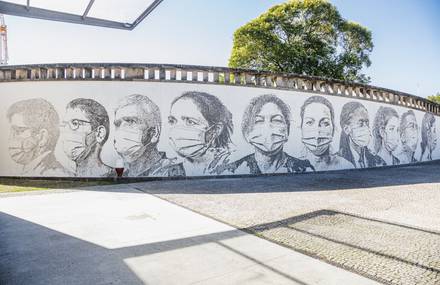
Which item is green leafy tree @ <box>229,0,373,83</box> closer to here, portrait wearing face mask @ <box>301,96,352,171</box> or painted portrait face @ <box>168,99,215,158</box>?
portrait wearing face mask @ <box>301,96,352,171</box>

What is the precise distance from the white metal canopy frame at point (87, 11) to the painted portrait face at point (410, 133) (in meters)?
15.0

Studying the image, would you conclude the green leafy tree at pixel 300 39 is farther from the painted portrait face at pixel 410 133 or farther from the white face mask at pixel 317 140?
the white face mask at pixel 317 140

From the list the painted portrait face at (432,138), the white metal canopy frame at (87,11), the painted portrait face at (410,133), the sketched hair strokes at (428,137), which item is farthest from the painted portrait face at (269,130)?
the painted portrait face at (432,138)

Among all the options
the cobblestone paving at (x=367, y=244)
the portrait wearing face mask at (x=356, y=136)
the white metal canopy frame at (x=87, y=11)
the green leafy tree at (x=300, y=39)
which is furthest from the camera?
the green leafy tree at (x=300, y=39)

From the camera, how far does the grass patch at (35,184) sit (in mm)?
8133

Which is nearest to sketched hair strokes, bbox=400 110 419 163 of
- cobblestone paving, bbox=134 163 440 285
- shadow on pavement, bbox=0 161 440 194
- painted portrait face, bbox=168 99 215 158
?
shadow on pavement, bbox=0 161 440 194

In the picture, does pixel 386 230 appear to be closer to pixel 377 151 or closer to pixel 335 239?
pixel 335 239

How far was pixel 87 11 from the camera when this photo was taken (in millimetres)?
4906

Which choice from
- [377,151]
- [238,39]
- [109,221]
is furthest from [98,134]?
[238,39]

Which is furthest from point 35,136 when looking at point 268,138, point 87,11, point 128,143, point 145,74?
point 268,138

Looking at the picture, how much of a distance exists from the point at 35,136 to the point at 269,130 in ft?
27.4

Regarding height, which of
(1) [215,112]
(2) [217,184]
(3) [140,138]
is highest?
(1) [215,112]

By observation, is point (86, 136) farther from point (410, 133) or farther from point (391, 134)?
point (410, 133)

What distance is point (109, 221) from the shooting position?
4.86 metres
